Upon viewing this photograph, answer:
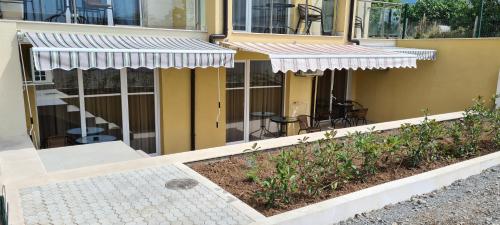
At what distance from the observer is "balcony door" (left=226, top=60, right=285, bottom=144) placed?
60.7 ft

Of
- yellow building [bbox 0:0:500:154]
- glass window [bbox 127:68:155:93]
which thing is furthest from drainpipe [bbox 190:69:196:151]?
glass window [bbox 127:68:155:93]

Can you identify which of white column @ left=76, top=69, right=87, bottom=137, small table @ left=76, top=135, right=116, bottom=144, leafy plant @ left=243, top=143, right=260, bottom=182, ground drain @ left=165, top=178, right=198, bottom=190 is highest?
white column @ left=76, top=69, right=87, bottom=137

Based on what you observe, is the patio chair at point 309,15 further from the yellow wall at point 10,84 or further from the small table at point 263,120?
the yellow wall at point 10,84

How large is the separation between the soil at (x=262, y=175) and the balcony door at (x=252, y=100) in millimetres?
6506

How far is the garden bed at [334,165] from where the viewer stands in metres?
8.67

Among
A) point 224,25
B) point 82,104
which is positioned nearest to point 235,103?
point 224,25

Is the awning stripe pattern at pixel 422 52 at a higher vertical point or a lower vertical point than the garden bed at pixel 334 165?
higher

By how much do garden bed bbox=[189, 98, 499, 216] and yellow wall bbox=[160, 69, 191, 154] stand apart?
5464mm

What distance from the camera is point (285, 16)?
782 inches

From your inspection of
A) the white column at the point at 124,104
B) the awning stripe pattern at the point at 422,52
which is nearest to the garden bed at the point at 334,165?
the white column at the point at 124,104

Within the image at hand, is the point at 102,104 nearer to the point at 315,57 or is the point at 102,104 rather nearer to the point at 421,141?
the point at 315,57

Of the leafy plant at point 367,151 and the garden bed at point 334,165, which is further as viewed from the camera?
the leafy plant at point 367,151

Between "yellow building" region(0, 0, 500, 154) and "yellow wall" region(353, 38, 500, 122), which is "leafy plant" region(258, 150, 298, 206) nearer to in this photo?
"yellow building" region(0, 0, 500, 154)

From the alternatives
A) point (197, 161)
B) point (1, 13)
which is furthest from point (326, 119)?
point (1, 13)
